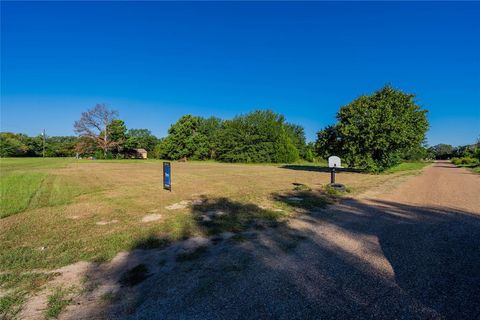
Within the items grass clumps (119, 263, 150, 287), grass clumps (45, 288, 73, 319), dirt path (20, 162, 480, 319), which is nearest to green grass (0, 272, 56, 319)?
grass clumps (45, 288, 73, 319)

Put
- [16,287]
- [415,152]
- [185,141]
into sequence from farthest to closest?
1. [185,141]
2. [415,152]
3. [16,287]

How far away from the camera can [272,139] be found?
50688 millimetres

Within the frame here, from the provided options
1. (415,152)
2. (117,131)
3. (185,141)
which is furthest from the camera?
(117,131)

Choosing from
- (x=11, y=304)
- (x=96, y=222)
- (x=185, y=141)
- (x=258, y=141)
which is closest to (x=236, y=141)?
(x=258, y=141)

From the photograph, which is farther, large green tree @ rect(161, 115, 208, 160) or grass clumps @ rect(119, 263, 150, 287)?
large green tree @ rect(161, 115, 208, 160)

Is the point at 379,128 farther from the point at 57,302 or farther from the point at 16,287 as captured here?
the point at 16,287

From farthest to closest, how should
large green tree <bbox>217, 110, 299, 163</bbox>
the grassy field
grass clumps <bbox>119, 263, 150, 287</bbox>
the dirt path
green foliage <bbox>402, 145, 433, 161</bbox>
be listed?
large green tree <bbox>217, 110, 299, 163</bbox>
green foliage <bbox>402, 145, 433, 161</bbox>
the grassy field
grass clumps <bbox>119, 263, 150, 287</bbox>
the dirt path

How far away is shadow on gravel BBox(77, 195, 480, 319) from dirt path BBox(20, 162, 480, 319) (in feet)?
0.04

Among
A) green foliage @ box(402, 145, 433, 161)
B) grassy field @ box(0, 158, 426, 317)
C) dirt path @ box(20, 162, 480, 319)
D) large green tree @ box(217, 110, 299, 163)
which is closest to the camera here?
dirt path @ box(20, 162, 480, 319)

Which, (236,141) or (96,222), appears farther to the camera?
(236,141)

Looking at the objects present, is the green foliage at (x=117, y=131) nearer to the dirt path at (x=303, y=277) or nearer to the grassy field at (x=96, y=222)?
the grassy field at (x=96, y=222)

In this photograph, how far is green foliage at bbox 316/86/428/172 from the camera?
1941 centimetres

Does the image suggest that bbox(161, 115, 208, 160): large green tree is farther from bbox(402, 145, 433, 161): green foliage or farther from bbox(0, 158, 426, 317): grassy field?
bbox(0, 158, 426, 317): grassy field

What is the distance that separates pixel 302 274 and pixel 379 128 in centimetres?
1946
